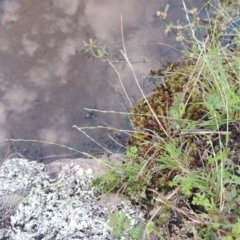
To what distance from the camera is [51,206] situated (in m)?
2.08

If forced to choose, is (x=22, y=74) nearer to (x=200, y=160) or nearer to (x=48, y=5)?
(x=48, y=5)

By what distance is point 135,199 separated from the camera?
2111 millimetres

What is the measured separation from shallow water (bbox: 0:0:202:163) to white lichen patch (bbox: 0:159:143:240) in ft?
0.77

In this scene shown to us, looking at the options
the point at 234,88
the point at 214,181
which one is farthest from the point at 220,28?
the point at 214,181

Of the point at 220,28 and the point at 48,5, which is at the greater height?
the point at 48,5

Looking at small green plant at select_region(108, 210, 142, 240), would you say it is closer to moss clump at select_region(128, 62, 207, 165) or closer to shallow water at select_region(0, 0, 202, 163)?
moss clump at select_region(128, 62, 207, 165)

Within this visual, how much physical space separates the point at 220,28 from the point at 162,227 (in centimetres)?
135

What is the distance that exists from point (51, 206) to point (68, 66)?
3.38 feet

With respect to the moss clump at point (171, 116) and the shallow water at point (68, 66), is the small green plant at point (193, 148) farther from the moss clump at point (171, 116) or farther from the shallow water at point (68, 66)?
the shallow water at point (68, 66)

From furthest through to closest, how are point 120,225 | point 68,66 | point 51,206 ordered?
point 68,66 < point 51,206 < point 120,225

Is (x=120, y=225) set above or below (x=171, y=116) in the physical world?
below

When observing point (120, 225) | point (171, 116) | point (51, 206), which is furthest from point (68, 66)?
point (120, 225)

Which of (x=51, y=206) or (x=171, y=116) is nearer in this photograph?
(x=51, y=206)

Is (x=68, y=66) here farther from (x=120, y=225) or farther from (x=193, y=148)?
(x=120, y=225)
